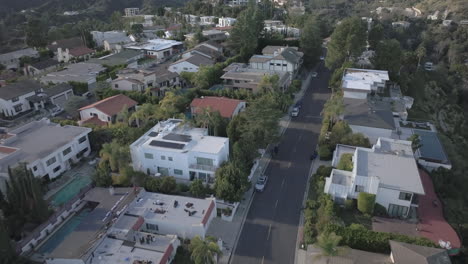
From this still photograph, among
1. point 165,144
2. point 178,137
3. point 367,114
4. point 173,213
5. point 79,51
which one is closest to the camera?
point 173,213

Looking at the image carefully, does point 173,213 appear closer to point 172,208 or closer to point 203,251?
point 172,208

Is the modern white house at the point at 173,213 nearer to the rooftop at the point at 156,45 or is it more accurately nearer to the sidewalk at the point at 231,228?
the sidewalk at the point at 231,228

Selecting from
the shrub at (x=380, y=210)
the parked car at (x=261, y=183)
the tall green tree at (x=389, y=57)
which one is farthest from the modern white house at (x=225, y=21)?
the shrub at (x=380, y=210)

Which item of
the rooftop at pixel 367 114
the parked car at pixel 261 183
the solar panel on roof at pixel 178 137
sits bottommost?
the parked car at pixel 261 183

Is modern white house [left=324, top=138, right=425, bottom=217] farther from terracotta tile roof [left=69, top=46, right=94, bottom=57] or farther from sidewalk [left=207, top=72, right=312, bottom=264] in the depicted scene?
terracotta tile roof [left=69, top=46, right=94, bottom=57]

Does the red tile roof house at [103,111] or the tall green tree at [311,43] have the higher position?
the tall green tree at [311,43]

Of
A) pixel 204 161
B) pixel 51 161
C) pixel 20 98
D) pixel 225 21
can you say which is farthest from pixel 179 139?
pixel 225 21

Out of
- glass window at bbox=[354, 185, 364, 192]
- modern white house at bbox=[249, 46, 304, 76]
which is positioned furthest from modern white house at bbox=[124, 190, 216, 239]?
modern white house at bbox=[249, 46, 304, 76]

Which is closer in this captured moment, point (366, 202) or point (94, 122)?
point (366, 202)
